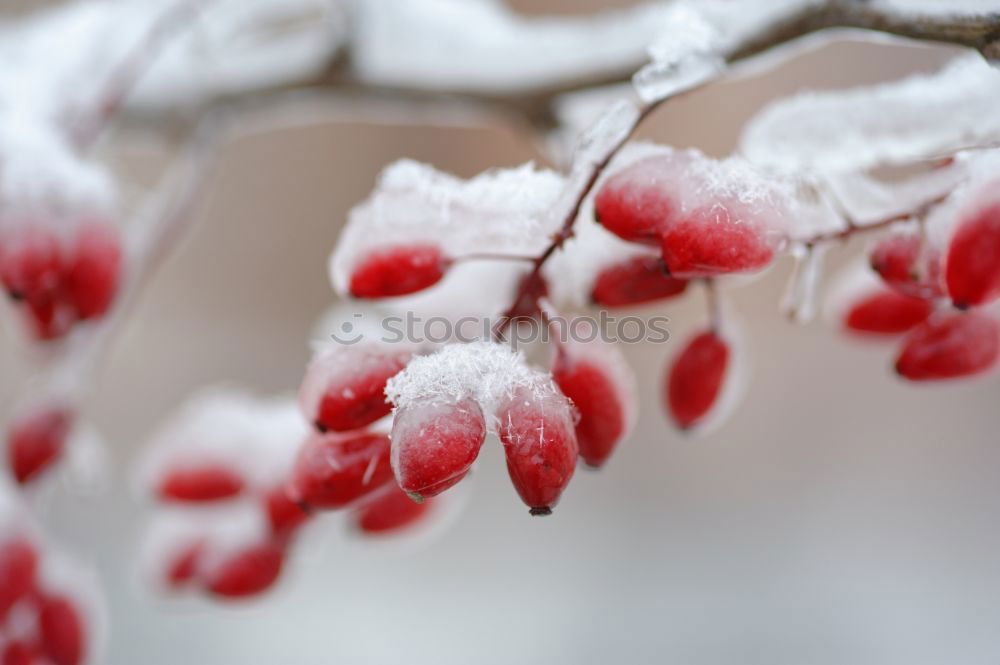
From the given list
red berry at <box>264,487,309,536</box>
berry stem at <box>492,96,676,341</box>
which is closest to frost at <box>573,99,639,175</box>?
berry stem at <box>492,96,676,341</box>

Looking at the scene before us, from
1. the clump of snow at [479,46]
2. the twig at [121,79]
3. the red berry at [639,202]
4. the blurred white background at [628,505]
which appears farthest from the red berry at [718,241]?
the blurred white background at [628,505]

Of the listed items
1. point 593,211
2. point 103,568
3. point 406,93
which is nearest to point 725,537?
point 103,568

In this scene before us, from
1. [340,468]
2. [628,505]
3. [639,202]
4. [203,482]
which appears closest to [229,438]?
[203,482]

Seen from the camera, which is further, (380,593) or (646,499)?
(646,499)

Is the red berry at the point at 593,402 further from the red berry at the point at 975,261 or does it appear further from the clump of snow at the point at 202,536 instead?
the clump of snow at the point at 202,536

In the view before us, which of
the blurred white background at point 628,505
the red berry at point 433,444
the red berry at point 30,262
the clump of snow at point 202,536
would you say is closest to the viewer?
the red berry at point 433,444

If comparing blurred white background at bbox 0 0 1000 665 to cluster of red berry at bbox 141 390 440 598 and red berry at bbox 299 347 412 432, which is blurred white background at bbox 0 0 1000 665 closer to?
cluster of red berry at bbox 141 390 440 598

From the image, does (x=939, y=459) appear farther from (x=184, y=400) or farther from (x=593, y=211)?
(x=593, y=211)
